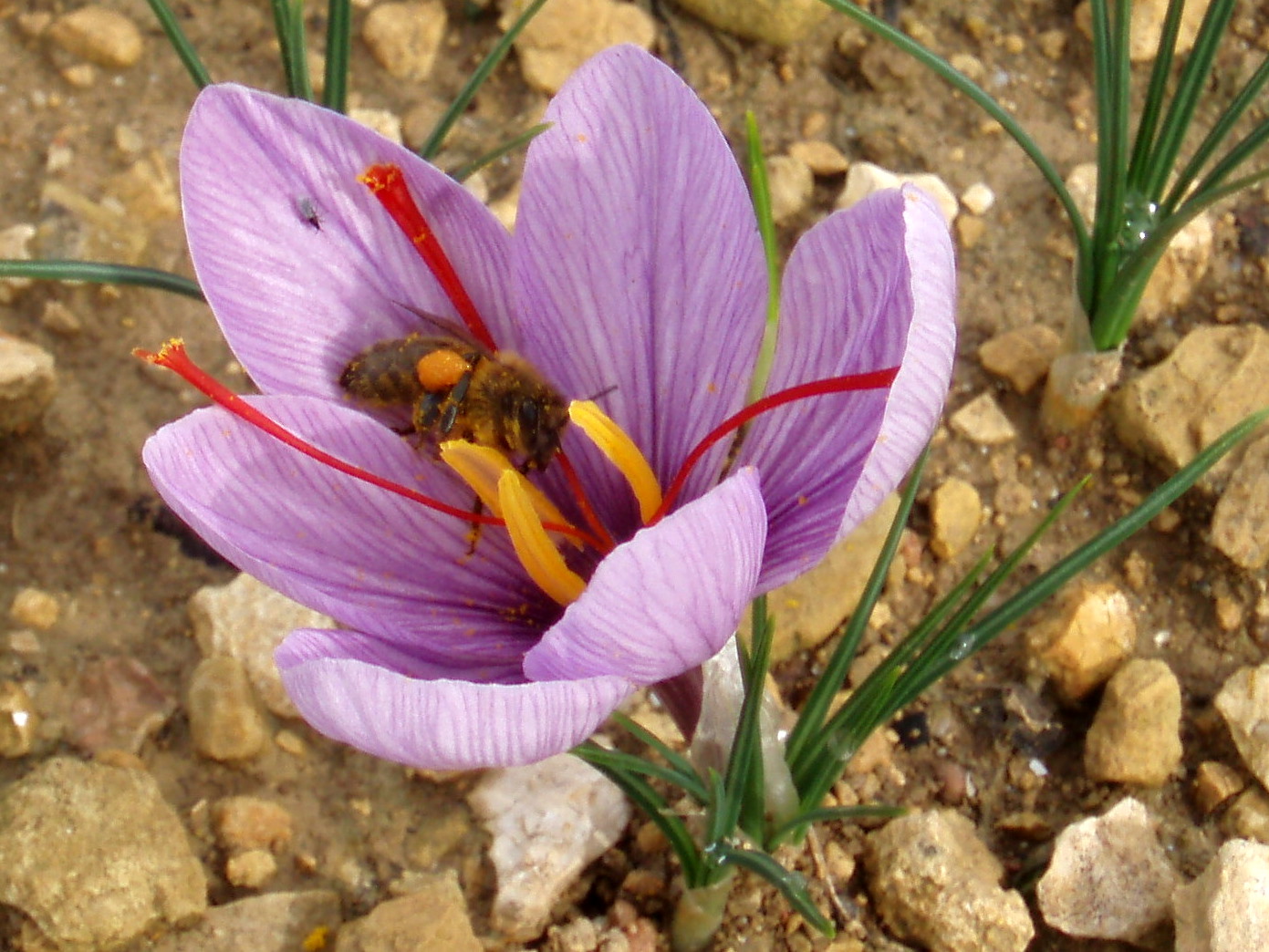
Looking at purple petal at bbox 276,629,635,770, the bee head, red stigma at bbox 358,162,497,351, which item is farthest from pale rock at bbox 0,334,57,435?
purple petal at bbox 276,629,635,770

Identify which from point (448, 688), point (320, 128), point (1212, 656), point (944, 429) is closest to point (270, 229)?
point (320, 128)

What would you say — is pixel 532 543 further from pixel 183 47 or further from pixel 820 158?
pixel 820 158

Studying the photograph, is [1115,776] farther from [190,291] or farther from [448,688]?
[190,291]

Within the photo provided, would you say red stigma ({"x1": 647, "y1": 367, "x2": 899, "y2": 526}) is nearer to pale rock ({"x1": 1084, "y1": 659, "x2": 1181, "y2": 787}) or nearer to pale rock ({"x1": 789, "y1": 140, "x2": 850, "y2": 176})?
pale rock ({"x1": 1084, "y1": 659, "x2": 1181, "y2": 787})

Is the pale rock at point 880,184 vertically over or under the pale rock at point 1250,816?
over

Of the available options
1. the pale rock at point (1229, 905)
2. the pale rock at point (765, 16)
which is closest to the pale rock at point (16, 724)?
the pale rock at point (1229, 905)

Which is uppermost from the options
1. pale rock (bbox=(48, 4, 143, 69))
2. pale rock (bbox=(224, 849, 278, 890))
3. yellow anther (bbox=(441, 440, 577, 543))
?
yellow anther (bbox=(441, 440, 577, 543))

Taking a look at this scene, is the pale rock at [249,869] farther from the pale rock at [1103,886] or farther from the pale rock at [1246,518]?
the pale rock at [1246,518]
